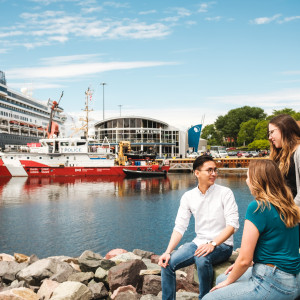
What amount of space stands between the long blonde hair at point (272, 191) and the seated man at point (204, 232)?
107 cm

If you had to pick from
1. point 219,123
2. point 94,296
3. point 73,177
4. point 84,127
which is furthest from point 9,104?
point 94,296

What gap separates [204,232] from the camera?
383cm

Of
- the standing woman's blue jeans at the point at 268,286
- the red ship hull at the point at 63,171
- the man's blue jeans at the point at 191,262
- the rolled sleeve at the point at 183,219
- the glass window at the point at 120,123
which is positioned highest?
the glass window at the point at 120,123

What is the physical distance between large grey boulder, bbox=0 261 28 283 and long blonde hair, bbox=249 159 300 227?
17.7 feet

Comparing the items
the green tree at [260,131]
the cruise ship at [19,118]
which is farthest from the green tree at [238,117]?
the cruise ship at [19,118]

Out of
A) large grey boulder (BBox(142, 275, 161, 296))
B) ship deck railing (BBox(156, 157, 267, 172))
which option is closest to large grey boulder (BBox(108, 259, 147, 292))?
large grey boulder (BBox(142, 275, 161, 296))

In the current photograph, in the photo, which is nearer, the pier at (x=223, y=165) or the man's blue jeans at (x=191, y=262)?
the man's blue jeans at (x=191, y=262)

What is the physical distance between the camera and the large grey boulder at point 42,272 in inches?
234

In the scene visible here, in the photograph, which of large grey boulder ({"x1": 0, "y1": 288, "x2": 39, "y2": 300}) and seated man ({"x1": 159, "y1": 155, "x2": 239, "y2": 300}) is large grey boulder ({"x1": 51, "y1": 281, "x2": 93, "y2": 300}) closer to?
large grey boulder ({"x1": 0, "y1": 288, "x2": 39, "y2": 300})

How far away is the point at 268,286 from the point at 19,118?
222 ft

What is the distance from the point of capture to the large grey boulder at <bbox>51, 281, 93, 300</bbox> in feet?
15.4

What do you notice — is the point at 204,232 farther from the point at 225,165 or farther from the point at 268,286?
the point at 225,165

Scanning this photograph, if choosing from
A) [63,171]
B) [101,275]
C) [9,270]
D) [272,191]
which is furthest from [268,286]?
[63,171]

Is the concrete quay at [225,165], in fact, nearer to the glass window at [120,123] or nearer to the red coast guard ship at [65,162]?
the red coast guard ship at [65,162]
